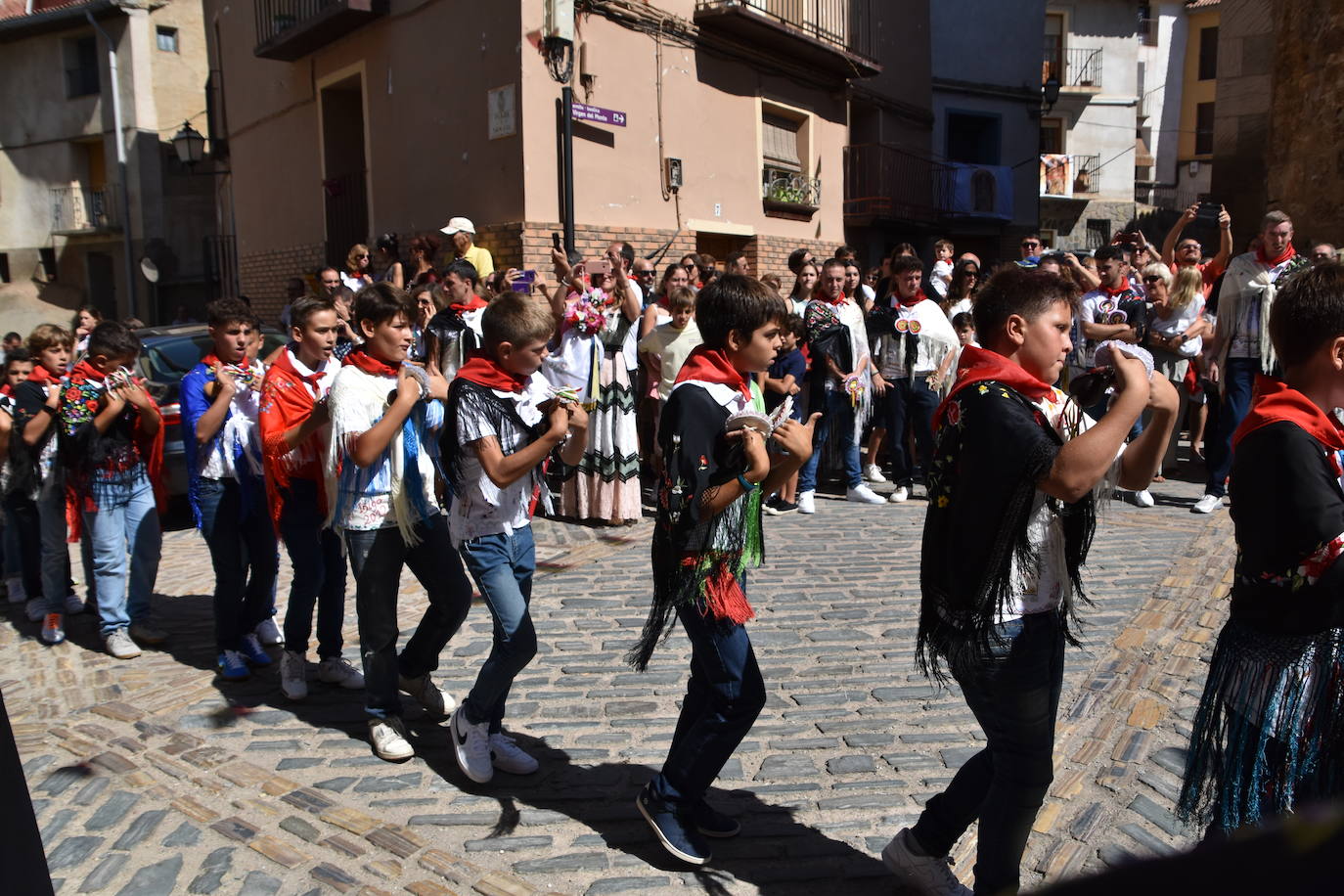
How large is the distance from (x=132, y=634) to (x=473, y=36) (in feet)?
27.8

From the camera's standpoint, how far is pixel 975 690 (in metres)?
2.72

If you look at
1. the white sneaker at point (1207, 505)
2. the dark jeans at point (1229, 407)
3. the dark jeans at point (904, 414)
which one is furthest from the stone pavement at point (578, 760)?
the dark jeans at point (904, 414)

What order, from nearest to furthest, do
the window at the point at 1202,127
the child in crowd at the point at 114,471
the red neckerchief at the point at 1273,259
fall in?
the child in crowd at the point at 114,471, the red neckerchief at the point at 1273,259, the window at the point at 1202,127

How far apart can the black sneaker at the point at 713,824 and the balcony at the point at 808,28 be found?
11751mm

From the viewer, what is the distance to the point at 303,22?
13.8 meters

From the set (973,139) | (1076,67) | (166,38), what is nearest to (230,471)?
(973,139)

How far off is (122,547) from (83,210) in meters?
26.2

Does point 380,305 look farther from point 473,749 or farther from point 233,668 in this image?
point 233,668

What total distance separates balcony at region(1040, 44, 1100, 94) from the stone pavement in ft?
89.0

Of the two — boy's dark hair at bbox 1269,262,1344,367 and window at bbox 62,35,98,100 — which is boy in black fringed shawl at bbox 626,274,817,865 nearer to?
boy's dark hair at bbox 1269,262,1344,367

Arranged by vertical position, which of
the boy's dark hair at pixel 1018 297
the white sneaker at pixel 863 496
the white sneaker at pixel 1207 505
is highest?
the boy's dark hair at pixel 1018 297

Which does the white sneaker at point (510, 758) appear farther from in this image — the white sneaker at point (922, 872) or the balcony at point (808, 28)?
the balcony at point (808, 28)

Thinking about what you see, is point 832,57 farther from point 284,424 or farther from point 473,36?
point 284,424

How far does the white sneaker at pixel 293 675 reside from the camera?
475cm
